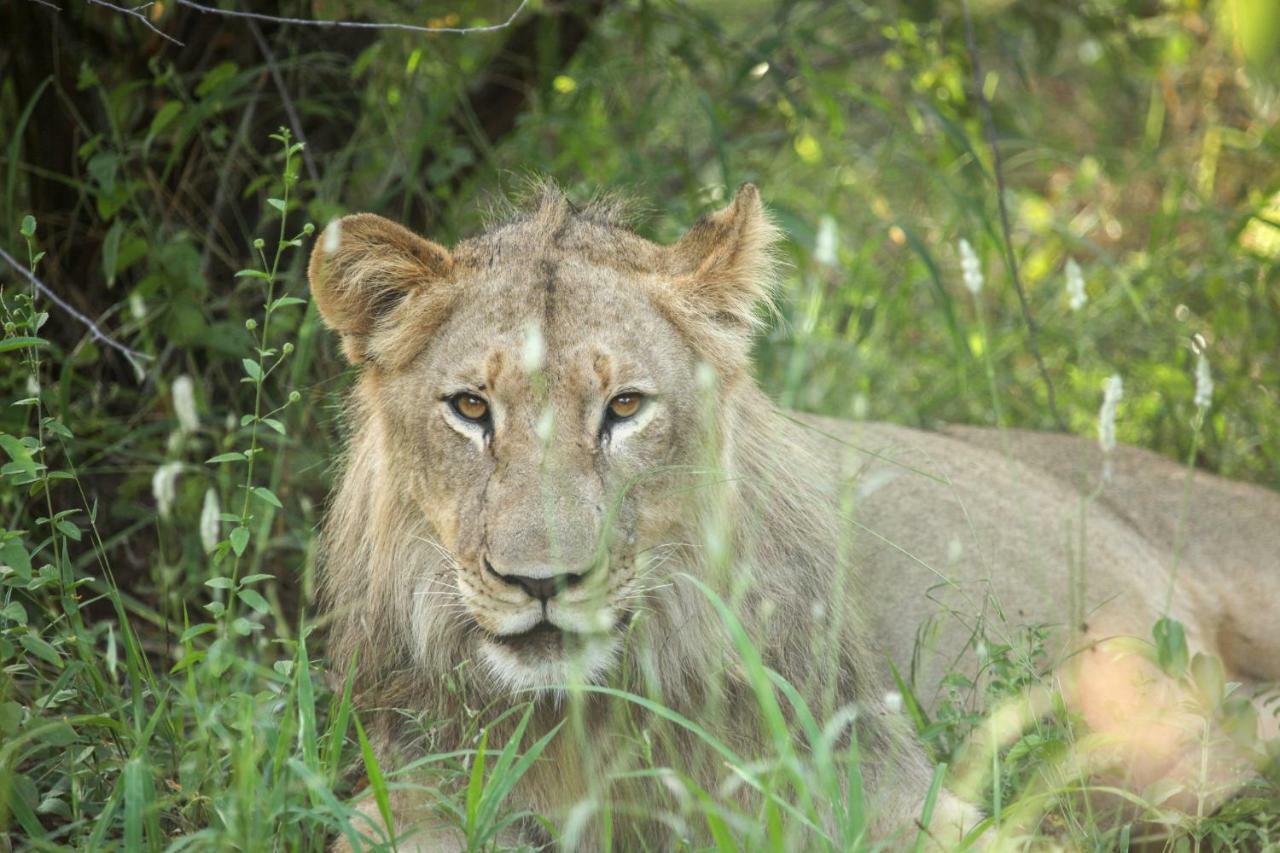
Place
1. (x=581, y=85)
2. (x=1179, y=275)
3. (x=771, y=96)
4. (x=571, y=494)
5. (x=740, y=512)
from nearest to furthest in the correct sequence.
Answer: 1. (x=571, y=494)
2. (x=740, y=512)
3. (x=581, y=85)
4. (x=771, y=96)
5. (x=1179, y=275)

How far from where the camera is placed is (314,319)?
4.01 meters

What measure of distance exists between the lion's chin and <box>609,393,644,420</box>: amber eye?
42cm

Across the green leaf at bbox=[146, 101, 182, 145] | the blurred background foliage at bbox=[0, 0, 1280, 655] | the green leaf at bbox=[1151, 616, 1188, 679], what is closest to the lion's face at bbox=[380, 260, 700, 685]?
the blurred background foliage at bbox=[0, 0, 1280, 655]

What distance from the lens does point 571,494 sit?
2627 mm

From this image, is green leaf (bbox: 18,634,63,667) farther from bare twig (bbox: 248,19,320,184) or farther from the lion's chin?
bare twig (bbox: 248,19,320,184)

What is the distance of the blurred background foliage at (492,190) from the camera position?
4.18 m

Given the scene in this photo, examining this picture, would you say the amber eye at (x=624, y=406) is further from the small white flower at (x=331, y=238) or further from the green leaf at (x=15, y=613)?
the green leaf at (x=15, y=613)

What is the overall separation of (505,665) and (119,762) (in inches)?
27.4

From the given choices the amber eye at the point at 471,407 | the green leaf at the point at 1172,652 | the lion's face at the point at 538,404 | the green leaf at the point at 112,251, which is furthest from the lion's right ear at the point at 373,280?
the green leaf at the point at 1172,652

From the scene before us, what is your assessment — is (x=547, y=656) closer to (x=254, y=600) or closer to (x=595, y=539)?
(x=595, y=539)

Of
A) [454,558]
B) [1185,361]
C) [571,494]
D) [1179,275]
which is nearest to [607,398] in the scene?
[571,494]

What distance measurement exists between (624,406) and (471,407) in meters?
0.29

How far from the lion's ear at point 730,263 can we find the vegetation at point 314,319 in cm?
17

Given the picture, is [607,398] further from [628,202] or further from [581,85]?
[581,85]
